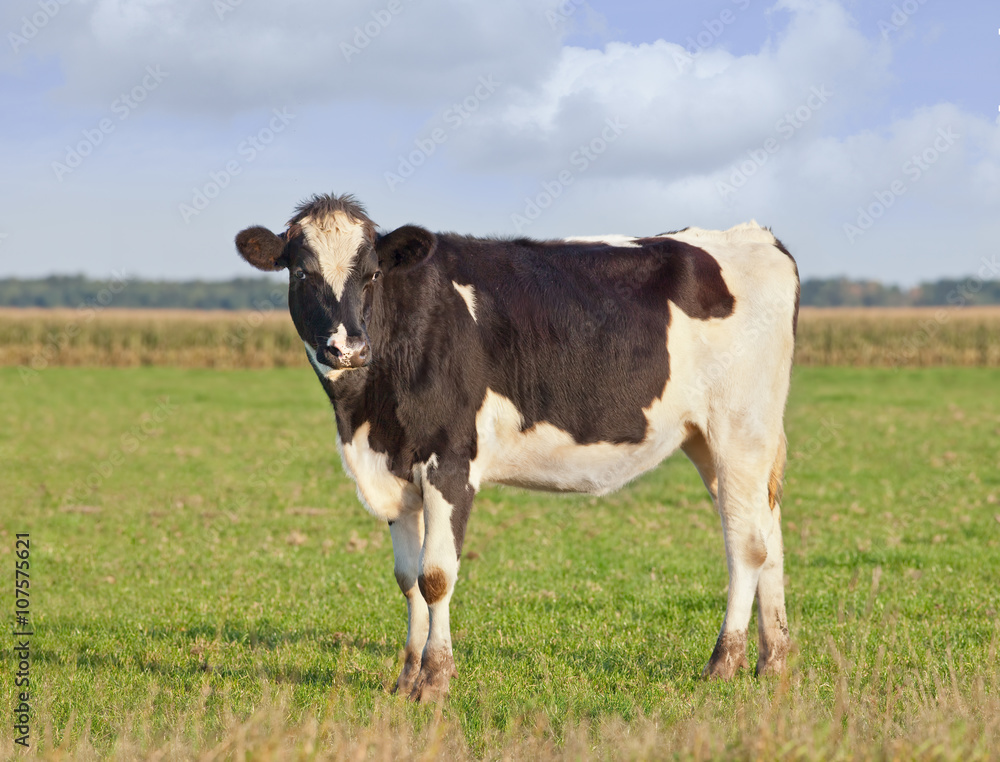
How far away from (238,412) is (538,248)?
879 inches

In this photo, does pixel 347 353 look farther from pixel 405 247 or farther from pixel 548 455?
pixel 548 455

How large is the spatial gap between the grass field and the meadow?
0.14 ft

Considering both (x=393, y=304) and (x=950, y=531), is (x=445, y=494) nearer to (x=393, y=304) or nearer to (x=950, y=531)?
(x=393, y=304)

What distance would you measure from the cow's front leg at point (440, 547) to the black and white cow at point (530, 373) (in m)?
0.01

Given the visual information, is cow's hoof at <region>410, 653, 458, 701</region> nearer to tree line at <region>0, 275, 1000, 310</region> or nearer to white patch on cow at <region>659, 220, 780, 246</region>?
white patch on cow at <region>659, 220, 780, 246</region>

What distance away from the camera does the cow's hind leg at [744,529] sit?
717cm

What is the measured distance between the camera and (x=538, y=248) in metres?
7.47

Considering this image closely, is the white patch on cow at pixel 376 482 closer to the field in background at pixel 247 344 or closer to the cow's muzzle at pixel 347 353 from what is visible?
the cow's muzzle at pixel 347 353

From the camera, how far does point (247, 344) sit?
4775 cm

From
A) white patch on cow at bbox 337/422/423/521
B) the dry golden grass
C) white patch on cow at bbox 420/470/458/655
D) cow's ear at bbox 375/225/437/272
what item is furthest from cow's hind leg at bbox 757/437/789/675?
the dry golden grass

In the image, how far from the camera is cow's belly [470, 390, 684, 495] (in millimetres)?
6883

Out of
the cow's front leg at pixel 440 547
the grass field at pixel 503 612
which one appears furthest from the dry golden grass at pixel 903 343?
the cow's front leg at pixel 440 547

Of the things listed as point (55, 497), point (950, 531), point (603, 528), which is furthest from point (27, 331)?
point (950, 531)

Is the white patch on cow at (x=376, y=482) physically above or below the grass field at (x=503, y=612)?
above
